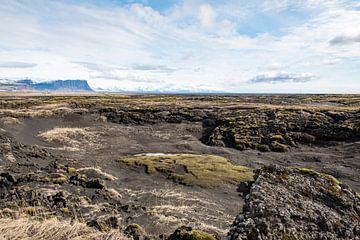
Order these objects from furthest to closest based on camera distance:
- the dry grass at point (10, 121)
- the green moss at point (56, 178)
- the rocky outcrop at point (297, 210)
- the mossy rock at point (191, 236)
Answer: the dry grass at point (10, 121) → the green moss at point (56, 178) → the mossy rock at point (191, 236) → the rocky outcrop at point (297, 210)

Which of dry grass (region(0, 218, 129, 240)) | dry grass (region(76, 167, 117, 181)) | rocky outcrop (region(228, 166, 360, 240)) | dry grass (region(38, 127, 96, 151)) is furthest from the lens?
dry grass (region(38, 127, 96, 151))

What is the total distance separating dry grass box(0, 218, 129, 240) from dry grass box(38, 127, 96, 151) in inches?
1780

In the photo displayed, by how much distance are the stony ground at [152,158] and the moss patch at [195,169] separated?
0.15m

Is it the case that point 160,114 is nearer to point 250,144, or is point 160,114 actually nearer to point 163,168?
point 250,144

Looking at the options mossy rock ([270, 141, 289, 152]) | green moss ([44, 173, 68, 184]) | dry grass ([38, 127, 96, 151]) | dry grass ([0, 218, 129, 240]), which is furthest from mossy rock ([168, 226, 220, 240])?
mossy rock ([270, 141, 289, 152])

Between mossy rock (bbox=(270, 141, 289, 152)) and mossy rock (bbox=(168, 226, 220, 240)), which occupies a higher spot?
mossy rock (bbox=(168, 226, 220, 240))

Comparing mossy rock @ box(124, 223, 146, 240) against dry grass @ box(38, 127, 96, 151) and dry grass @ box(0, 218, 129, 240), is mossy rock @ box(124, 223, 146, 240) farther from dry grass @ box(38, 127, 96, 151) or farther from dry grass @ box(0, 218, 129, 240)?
dry grass @ box(38, 127, 96, 151)

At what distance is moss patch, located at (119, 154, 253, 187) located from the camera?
119ft

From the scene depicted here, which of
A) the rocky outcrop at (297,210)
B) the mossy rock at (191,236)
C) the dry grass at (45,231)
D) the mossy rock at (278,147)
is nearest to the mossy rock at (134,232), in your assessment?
the mossy rock at (191,236)

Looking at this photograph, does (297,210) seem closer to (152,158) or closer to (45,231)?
(45,231)

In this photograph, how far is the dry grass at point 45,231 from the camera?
7.90 m

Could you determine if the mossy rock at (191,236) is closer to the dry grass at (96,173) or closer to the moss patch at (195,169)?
the moss patch at (195,169)

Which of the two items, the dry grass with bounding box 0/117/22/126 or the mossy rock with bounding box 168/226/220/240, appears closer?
the mossy rock with bounding box 168/226/220/240

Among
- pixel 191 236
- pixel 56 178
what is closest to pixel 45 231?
pixel 191 236
